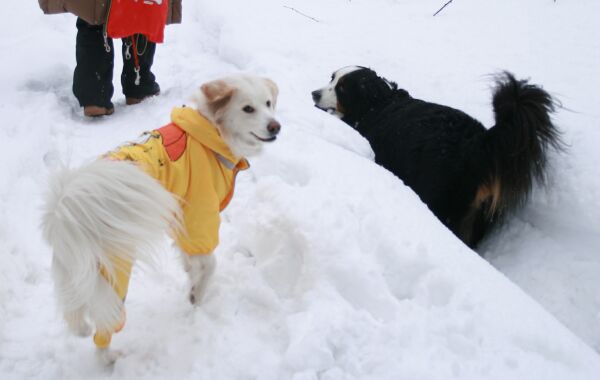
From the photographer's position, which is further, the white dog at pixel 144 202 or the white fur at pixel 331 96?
the white fur at pixel 331 96

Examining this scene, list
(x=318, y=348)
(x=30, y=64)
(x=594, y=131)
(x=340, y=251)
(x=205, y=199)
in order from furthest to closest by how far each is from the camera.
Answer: (x=30, y=64)
(x=594, y=131)
(x=340, y=251)
(x=205, y=199)
(x=318, y=348)

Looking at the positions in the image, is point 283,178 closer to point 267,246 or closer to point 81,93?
point 267,246

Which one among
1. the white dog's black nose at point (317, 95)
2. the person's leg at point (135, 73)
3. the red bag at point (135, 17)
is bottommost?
the person's leg at point (135, 73)

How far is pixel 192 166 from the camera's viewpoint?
6.72ft

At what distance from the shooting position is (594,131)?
2.87 meters

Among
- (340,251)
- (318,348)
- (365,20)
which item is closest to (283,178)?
(340,251)

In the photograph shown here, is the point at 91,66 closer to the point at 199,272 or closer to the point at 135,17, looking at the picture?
the point at 135,17

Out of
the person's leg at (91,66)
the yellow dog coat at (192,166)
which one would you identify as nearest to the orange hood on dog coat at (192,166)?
the yellow dog coat at (192,166)

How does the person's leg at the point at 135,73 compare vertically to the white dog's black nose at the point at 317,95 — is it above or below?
below

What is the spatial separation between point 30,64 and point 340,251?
145 inches

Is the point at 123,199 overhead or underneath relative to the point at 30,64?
overhead

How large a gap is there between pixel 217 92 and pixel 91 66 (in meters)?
2.05

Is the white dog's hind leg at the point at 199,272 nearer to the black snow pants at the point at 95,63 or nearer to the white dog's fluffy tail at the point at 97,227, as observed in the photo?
the white dog's fluffy tail at the point at 97,227

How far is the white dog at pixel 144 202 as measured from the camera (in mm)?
1504
